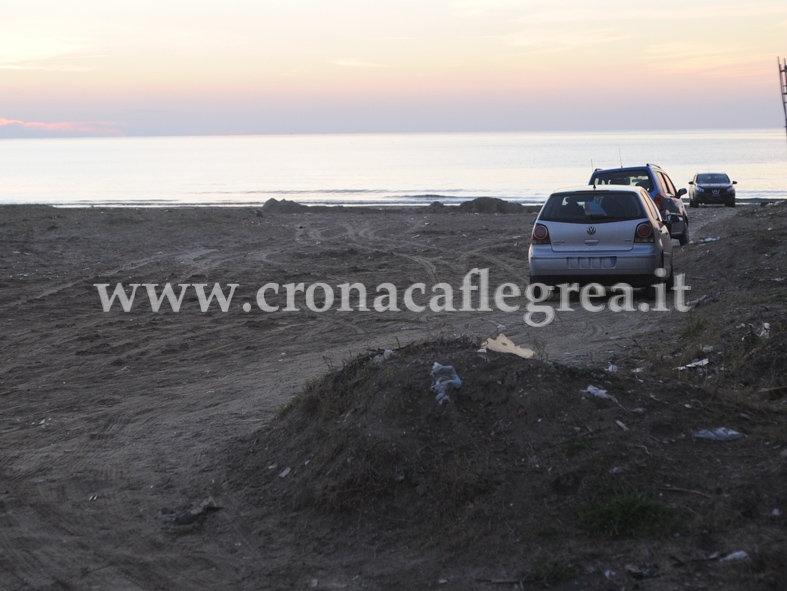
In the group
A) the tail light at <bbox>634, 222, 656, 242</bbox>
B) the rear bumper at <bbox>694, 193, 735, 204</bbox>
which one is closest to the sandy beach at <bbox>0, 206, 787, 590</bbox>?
the tail light at <bbox>634, 222, 656, 242</bbox>

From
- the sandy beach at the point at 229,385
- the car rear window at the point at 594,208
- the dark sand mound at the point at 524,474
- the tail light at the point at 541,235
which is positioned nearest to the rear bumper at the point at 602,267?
the tail light at the point at 541,235

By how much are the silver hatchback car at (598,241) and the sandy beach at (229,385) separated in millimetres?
773

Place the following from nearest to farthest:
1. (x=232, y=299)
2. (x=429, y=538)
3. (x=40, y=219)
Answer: (x=429, y=538) < (x=232, y=299) < (x=40, y=219)

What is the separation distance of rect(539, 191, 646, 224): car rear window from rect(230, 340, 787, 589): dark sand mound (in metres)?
6.30

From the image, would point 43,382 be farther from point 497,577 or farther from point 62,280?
point 62,280

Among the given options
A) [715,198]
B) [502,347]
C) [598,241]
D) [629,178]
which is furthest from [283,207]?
[502,347]

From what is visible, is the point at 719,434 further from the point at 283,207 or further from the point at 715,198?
the point at 715,198

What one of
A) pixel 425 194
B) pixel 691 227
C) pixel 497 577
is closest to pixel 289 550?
pixel 497 577

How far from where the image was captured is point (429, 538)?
4453 millimetres

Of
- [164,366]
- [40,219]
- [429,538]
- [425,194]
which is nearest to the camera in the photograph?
[429,538]

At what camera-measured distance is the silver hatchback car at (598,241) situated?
38.3ft

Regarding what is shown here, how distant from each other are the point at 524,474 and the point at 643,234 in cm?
777

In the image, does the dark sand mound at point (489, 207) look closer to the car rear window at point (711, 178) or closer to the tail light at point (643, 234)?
the car rear window at point (711, 178)

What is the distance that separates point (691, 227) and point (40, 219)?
749 inches
